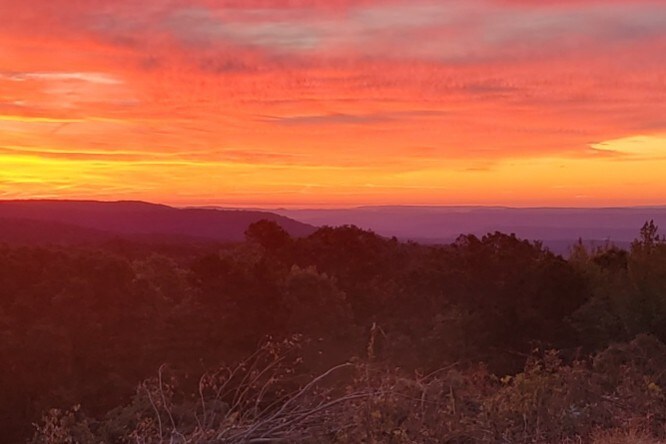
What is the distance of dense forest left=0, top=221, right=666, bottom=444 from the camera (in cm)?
1126

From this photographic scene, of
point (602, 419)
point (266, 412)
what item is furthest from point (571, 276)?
point (266, 412)

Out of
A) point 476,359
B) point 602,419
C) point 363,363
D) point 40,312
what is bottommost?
point 476,359

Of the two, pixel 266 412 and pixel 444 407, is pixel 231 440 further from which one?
pixel 444 407

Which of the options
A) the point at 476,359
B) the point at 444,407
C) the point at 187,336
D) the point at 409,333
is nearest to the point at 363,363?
the point at 444,407

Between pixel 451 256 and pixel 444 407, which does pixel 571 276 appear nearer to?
pixel 451 256

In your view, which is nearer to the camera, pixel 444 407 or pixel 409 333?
pixel 444 407

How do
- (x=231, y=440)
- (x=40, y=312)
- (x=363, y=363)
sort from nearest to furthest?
1. (x=231, y=440)
2. (x=363, y=363)
3. (x=40, y=312)

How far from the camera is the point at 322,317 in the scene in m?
24.0

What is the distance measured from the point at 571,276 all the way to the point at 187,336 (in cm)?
1420

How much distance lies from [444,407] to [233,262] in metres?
19.2

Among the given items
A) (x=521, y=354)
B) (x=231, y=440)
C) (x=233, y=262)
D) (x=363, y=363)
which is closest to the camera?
(x=231, y=440)

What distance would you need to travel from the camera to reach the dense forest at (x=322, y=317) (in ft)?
36.9

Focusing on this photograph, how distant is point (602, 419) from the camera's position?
598cm

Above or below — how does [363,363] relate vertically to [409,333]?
above
